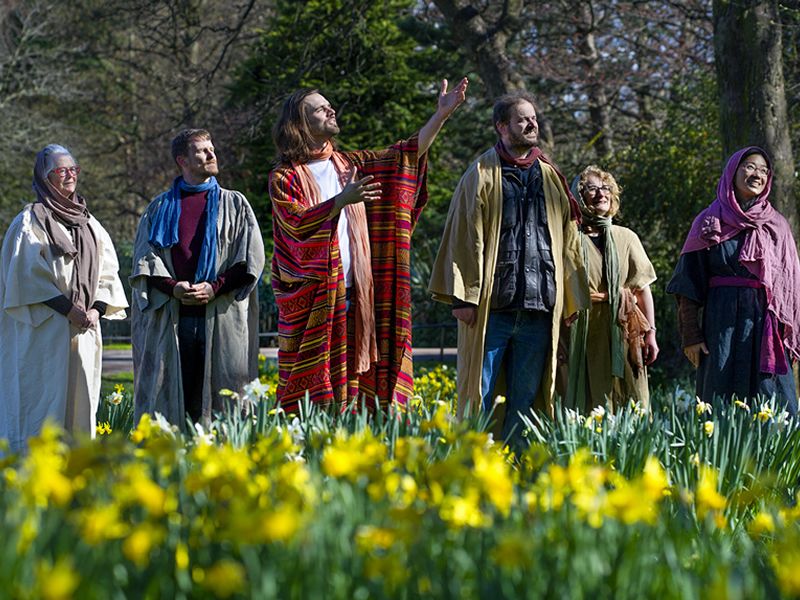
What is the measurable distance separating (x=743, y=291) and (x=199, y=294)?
2628 mm

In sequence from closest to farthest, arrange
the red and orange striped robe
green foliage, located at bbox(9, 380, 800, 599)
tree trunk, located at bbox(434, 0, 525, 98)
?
green foliage, located at bbox(9, 380, 800, 599) → the red and orange striped robe → tree trunk, located at bbox(434, 0, 525, 98)

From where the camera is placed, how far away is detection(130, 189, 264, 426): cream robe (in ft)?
17.9

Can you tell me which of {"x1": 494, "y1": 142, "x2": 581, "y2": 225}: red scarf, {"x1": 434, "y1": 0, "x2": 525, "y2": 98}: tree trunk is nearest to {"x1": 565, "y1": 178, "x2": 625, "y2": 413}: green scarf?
{"x1": 494, "y1": 142, "x2": 581, "y2": 225}: red scarf

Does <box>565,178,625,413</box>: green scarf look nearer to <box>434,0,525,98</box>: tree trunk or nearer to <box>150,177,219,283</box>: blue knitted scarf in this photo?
<box>150,177,219,283</box>: blue knitted scarf

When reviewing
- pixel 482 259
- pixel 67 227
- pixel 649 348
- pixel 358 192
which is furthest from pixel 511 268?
pixel 67 227

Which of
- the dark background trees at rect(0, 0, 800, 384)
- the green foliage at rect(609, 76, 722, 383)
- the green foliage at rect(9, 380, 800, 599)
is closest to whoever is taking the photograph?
the green foliage at rect(9, 380, 800, 599)

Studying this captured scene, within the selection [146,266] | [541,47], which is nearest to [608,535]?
[146,266]

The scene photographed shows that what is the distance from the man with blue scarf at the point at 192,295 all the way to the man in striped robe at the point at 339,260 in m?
0.30

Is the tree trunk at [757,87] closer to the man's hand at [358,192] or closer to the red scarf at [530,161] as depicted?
the red scarf at [530,161]

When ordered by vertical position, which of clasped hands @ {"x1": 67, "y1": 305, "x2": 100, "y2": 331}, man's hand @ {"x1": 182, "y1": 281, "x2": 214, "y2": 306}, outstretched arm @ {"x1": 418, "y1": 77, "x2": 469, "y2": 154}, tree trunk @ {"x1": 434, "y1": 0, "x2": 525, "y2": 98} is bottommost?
clasped hands @ {"x1": 67, "y1": 305, "x2": 100, "y2": 331}

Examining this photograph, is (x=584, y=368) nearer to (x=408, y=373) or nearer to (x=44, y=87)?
(x=408, y=373)

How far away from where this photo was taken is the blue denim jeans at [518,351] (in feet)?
17.6

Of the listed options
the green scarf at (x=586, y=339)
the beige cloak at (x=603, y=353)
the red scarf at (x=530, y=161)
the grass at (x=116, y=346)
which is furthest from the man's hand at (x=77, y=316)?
the grass at (x=116, y=346)

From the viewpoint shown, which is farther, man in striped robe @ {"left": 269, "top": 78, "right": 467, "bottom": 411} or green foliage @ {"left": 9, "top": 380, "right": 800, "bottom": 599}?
man in striped robe @ {"left": 269, "top": 78, "right": 467, "bottom": 411}
